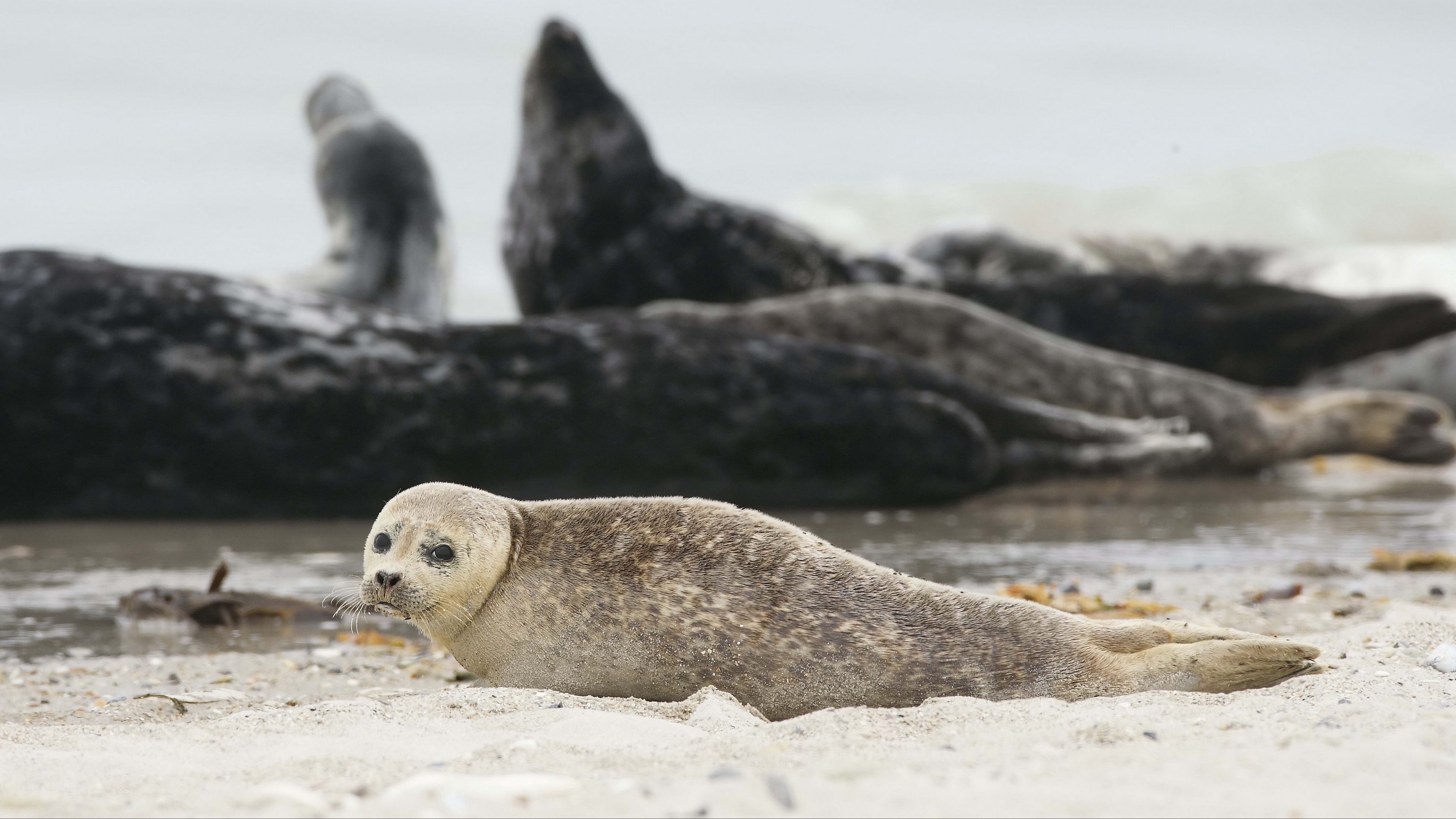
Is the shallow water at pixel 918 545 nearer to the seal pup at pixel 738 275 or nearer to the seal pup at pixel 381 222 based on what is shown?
the seal pup at pixel 738 275

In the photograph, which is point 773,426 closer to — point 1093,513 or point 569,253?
point 1093,513

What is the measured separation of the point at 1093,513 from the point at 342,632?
11.7 ft

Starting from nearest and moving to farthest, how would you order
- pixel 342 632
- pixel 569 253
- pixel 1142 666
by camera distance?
pixel 1142 666 < pixel 342 632 < pixel 569 253

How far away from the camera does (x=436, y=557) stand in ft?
8.75

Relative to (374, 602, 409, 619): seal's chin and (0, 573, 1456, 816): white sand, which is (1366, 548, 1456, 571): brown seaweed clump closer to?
(0, 573, 1456, 816): white sand

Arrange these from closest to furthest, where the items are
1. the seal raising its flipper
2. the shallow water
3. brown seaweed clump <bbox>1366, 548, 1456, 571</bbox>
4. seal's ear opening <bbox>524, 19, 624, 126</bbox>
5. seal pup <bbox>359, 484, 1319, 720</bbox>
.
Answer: seal pup <bbox>359, 484, 1319, 720</bbox>
the shallow water
brown seaweed clump <bbox>1366, 548, 1456, 571</bbox>
the seal raising its flipper
seal's ear opening <bbox>524, 19, 624, 126</bbox>

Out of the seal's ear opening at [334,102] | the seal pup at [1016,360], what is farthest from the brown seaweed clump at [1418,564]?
the seal's ear opening at [334,102]

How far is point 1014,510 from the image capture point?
610 cm

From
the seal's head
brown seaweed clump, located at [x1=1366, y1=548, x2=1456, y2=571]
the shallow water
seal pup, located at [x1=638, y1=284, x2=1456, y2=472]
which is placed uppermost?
seal pup, located at [x1=638, y1=284, x2=1456, y2=472]

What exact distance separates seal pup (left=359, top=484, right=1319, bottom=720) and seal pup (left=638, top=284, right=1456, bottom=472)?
4.58m

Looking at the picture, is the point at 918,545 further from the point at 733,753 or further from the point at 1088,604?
the point at 733,753

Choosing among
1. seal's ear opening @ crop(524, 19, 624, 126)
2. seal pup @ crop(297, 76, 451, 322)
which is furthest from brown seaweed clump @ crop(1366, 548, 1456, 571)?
seal's ear opening @ crop(524, 19, 624, 126)

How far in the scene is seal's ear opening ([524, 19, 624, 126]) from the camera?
31.0 ft

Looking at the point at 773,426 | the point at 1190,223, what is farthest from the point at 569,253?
the point at 1190,223
